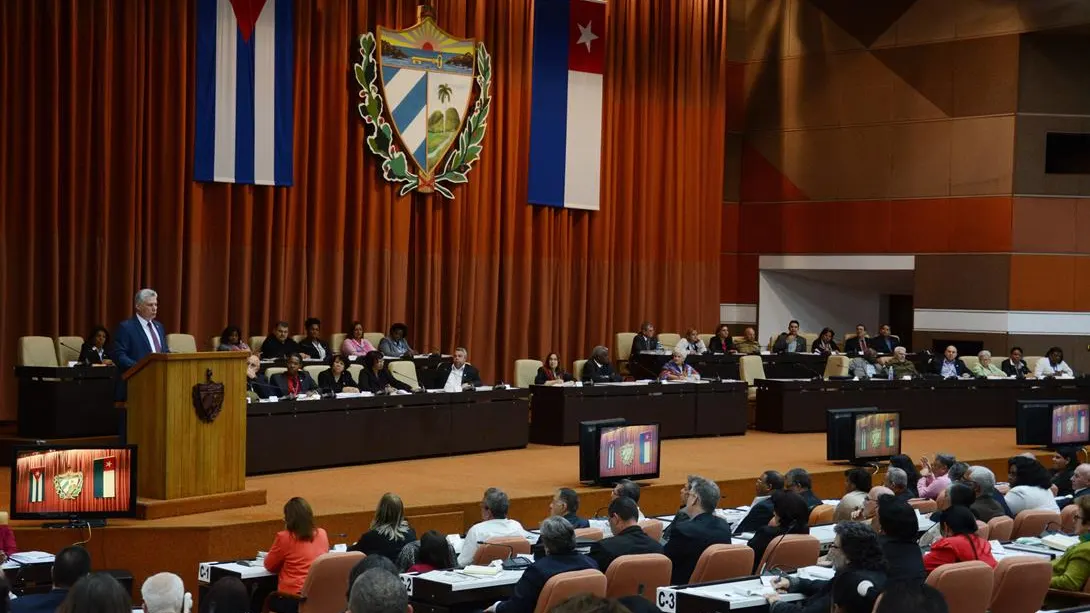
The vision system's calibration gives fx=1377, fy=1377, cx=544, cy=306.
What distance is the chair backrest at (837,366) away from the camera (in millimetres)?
16672

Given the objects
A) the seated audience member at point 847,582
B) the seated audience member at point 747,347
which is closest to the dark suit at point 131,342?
the seated audience member at point 847,582

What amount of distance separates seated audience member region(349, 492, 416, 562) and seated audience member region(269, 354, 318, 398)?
16.4 feet

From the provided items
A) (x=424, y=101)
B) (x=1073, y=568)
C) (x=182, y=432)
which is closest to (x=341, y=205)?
(x=424, y=101)

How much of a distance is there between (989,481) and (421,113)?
9.50m

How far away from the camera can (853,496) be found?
8.28 meters

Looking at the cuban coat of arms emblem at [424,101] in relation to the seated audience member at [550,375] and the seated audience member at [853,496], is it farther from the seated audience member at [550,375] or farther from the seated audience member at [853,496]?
the seated audience member at [853,496]

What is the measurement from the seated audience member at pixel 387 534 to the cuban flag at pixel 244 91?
8424 millimetres

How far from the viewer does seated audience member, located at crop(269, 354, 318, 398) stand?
1181 centimetres

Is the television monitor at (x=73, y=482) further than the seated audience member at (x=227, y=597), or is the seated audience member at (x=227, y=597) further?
the television monitor at (x=73, y=482)

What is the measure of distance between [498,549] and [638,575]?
46.5 inches

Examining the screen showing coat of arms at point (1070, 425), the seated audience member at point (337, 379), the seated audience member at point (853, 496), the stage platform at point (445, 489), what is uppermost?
the seated audience member at point (337, 379)

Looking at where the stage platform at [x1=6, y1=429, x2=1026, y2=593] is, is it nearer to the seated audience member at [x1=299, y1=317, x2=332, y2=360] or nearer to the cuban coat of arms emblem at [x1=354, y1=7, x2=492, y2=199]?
the seated audience member at [x1=299, y1=317, x2=332, y2=360]

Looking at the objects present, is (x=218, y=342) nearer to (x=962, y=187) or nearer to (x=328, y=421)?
(x=328, y=421)

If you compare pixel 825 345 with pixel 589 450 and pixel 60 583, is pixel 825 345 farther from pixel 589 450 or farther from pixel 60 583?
pixel 60 583
